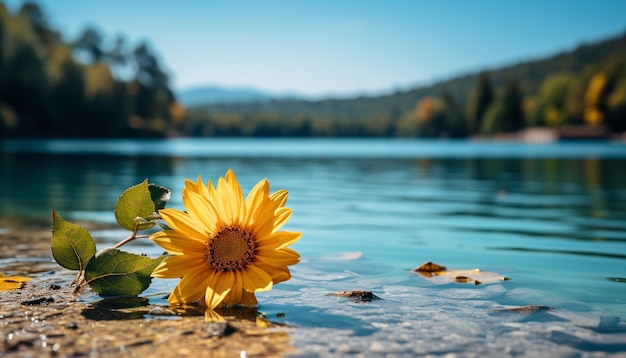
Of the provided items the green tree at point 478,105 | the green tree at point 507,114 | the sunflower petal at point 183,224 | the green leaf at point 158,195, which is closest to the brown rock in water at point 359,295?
the sunflower petal at point 183,224

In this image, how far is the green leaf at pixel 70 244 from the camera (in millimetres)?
3082

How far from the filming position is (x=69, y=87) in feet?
269

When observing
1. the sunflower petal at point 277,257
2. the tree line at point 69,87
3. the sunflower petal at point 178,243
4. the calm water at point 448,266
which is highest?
the tree line at point 69,87

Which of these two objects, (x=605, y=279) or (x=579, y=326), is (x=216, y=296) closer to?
(x=579, y=326)

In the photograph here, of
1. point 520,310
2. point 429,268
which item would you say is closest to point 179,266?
point 520,310

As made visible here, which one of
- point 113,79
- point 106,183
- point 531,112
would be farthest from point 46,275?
point 531,112

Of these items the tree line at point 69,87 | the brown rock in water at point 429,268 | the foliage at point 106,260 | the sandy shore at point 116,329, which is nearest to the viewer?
the sandy shore at point 116,329

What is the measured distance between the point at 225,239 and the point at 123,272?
26.0 inches

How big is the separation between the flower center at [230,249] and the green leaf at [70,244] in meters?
0.70

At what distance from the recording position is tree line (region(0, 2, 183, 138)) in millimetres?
68625

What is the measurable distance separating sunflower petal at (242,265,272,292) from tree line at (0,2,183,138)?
61290 mm

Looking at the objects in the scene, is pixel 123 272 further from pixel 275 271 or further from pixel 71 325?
pixel 275 271

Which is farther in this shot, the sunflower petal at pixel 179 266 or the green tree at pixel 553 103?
the green tree at pixel 553 103

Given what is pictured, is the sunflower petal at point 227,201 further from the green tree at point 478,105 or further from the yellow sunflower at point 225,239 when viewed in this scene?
the green tree at point 478,105
